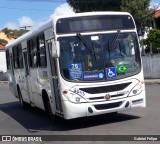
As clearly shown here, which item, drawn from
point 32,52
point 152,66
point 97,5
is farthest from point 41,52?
point 97,5

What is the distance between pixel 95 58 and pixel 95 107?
1.25m

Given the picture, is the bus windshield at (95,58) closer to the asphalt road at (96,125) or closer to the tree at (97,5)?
the asphalt road at (96,125)

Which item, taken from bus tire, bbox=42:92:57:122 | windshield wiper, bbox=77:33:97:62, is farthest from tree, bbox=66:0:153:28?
windshield wiper, bbox=77:33:97:62

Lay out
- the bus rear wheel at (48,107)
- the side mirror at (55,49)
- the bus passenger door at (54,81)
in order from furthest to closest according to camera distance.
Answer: the bus rear wheel at (48,107) → the bus passenger door at (54,81) → the side mirror at (55,49)

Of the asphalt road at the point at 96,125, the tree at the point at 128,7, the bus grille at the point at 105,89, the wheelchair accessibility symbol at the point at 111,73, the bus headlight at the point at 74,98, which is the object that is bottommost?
the asphalt road at the point at 96,125

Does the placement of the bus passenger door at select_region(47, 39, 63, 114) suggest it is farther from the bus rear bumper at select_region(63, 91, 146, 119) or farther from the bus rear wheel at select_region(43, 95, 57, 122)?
the bus rear wheel at select_region(43, 95, 57, 122)

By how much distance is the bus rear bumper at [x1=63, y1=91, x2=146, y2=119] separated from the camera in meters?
10.7

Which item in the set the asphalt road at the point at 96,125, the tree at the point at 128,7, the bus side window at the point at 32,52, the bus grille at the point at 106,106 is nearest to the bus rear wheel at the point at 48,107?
the asphalt road at the point at 96,125

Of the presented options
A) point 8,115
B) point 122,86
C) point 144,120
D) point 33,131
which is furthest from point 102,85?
point 8,115

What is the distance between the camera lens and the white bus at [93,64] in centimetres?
1077

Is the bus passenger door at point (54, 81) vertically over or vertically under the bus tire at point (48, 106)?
over

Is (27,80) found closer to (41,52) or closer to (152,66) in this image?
(41,52)

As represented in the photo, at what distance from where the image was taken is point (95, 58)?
11.0 metres

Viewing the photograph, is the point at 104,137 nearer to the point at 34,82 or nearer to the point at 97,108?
the point at 97,108
